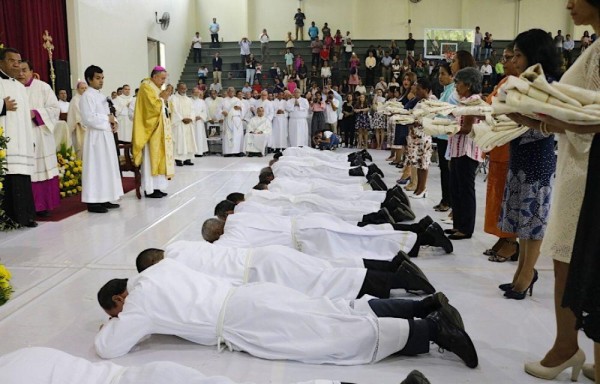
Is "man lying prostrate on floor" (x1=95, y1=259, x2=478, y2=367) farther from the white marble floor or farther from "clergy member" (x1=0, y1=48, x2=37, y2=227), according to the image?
"clergy member" (x1=0, y1=48, x2=37, y2=227)

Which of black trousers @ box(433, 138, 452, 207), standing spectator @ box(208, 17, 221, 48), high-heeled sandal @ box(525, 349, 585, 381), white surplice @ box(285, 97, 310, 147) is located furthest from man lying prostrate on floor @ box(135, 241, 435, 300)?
standing spectator @ box(208, 17, 221, 48)

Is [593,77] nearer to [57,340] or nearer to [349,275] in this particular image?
[349,275]

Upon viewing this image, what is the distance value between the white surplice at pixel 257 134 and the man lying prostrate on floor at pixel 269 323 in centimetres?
1098

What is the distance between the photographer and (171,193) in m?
8.02

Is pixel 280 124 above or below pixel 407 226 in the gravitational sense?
above

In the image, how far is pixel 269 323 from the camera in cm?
274

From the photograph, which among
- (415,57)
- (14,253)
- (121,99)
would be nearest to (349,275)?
(14,253)

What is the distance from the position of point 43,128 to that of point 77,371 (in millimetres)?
5072

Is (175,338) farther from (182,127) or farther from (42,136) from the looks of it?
(182,127)

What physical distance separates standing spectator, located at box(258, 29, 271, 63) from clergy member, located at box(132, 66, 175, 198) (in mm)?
13384

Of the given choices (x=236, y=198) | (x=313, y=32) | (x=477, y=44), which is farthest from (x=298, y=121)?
(x=236, y=198)

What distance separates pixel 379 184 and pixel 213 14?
16848 millimetres

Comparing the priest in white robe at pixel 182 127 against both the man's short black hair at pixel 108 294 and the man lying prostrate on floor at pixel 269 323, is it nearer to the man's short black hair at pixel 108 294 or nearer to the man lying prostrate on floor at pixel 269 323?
the man's short black hair at pixel 108 294

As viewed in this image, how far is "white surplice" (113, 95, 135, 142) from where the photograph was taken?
12.3 metres
